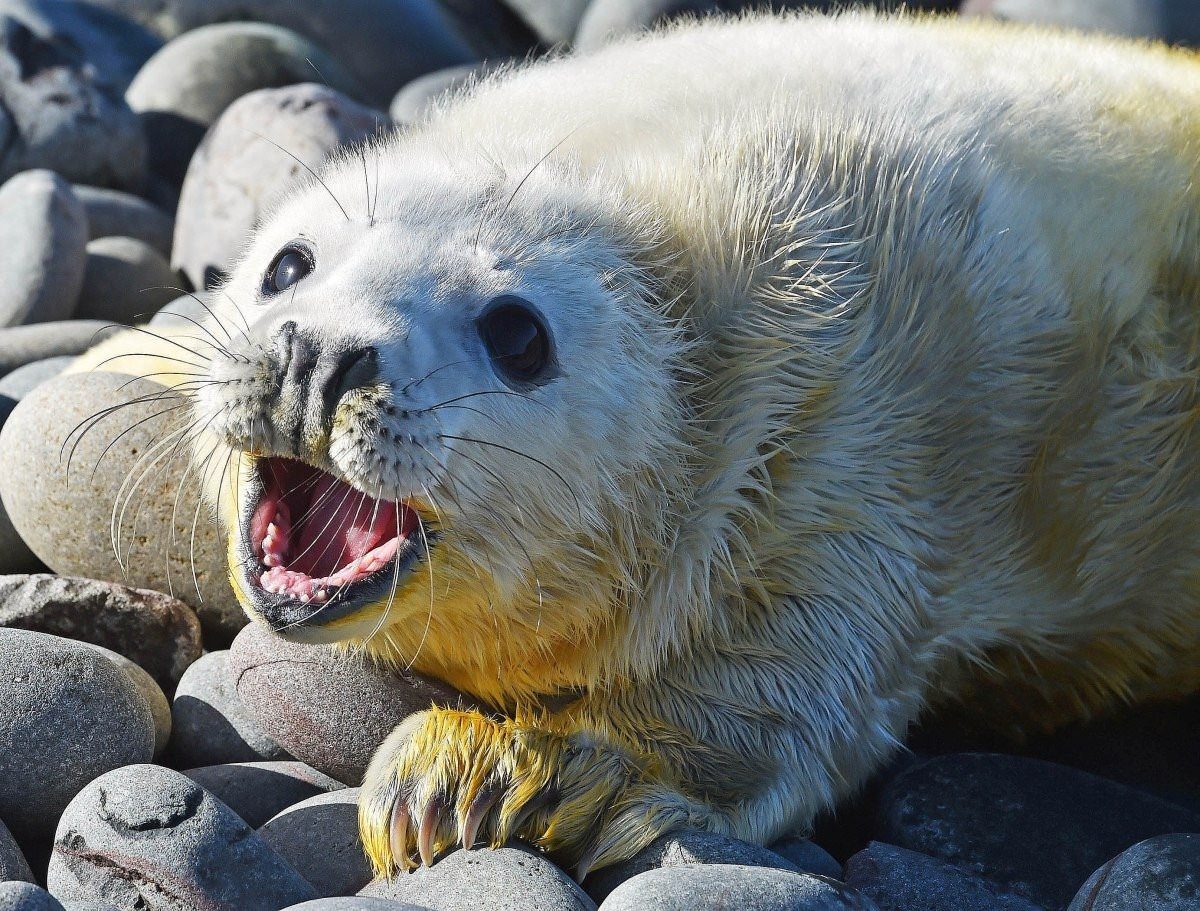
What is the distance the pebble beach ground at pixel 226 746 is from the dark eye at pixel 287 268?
29 cm

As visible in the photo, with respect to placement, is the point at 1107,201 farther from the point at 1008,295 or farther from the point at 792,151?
the point at 792,151

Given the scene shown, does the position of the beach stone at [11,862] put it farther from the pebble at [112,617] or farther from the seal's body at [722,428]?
the pebble at [112,617]

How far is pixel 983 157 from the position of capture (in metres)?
3.45

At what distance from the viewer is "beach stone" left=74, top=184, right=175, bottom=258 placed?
582 cm

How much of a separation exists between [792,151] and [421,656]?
53.2 inches

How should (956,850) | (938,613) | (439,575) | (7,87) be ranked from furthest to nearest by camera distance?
(7,87), (938,613), (956,850), (439,575)

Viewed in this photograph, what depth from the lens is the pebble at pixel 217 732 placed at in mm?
3303

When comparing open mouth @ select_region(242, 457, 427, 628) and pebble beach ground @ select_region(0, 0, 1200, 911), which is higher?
open mouth @ select_region(242, 457, 427, 628)

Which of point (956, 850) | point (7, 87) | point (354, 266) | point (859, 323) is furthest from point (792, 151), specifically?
point (7, 87)

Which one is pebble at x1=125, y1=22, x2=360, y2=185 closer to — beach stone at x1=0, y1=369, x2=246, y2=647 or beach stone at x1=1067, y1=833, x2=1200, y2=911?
beach stone at x1=0, y1=369, x2=246, y2=647

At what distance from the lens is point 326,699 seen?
312 cm

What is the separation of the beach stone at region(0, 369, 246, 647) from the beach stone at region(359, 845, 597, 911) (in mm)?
1202

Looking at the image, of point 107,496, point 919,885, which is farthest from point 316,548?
point 919,885

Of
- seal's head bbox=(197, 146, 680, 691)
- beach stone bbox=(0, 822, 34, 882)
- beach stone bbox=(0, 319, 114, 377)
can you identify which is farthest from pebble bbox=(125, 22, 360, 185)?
beach stone bbox=(0, 822, 34, 882)
